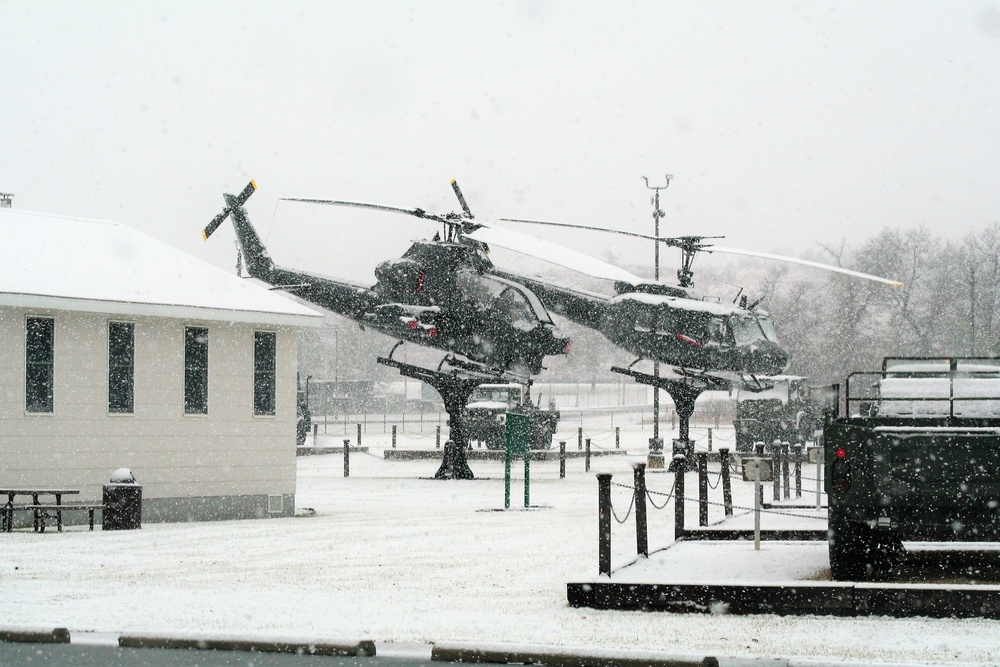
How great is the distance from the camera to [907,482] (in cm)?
1091

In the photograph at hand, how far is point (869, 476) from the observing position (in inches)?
432

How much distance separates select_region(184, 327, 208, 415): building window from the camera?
22375mm

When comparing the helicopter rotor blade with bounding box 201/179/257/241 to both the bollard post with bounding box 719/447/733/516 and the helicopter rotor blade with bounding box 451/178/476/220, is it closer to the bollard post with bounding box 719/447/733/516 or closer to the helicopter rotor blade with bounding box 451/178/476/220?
the helicopter rotor blade with bounding box 451/178/476/220

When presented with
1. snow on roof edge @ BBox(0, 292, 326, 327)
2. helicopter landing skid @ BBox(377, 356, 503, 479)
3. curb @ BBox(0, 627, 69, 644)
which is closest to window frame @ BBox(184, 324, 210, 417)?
snow on roof edge @ BBox(0, 292, 326, 327)

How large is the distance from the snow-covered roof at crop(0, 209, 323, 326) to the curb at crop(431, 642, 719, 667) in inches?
521

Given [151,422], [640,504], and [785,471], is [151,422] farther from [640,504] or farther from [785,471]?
[785,471]

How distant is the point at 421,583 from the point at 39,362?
33.2 ft

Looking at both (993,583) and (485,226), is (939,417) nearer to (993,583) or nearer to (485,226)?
(993,583)

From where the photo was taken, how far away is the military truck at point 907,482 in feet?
35.5

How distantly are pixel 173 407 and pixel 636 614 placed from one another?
510 inches

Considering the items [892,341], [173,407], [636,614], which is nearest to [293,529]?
[173,407]

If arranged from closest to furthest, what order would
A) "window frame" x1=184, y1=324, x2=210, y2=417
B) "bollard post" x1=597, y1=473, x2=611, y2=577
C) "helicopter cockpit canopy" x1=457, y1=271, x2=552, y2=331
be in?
1. "bollard post" x1=597, y1=473, x2=611, y2=577
2. "window frame" x1=184, y1=324, x2=210, y2=417
3. "helicopter cockpit canopy" x1=457, y1=271, x2=552, y2=331

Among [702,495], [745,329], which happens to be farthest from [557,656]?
[745,329]

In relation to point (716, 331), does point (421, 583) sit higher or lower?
lower
